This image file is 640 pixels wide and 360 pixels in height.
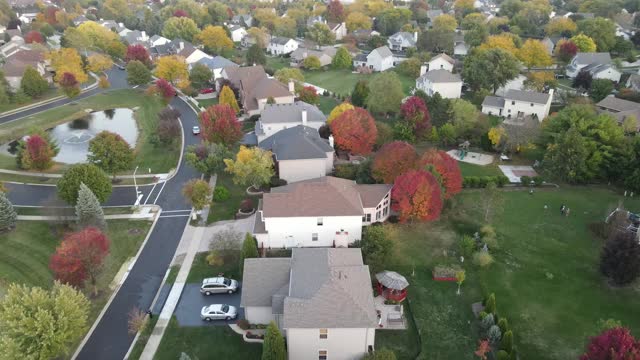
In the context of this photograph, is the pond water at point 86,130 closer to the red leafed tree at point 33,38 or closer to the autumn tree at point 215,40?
the autumn tree at point 215,40

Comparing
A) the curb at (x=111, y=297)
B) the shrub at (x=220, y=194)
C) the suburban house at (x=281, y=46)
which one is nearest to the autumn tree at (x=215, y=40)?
the suburban house at (x=281, y=46)

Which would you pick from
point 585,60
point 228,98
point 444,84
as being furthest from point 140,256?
point 585,60

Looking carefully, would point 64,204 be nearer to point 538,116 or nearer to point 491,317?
point 491,317

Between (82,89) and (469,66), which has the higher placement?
(469,66)

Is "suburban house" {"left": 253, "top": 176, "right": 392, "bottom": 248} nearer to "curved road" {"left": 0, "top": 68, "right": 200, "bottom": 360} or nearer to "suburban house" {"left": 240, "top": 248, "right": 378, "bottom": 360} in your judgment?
"suburban house" {"left": 240, "top": 248, "right": 378, "bottom": 360}

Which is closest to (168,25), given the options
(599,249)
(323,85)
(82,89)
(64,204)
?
(82,89)

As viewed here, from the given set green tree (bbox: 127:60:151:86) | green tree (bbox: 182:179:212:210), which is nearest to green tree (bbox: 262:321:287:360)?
green tree (bbox: 182:179:212:210)
